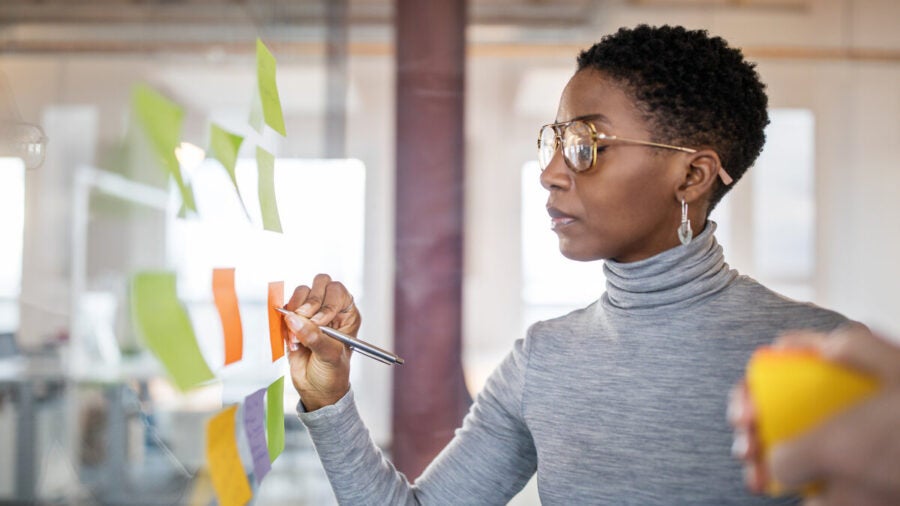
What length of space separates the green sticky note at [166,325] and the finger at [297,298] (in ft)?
0.59

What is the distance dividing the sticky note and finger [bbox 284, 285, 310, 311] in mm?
132

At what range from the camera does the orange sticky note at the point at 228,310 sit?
74 cm

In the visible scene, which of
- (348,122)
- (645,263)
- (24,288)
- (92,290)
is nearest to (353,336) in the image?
(645,263)

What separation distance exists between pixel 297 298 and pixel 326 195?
1052 mm

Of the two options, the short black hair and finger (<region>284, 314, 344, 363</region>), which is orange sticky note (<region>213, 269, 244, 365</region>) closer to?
finger (<region>284, 314, 344, 363</region>)

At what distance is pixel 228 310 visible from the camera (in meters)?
0.75

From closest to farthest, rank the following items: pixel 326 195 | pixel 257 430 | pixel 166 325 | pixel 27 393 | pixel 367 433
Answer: pixel 166 325 → pixel 257 430 → pixel 367 433 → pixel 27 393 → pixel 326 195

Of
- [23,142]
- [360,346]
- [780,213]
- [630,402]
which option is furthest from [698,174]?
[780,213]

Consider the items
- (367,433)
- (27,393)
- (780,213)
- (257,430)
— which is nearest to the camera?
(257,430)

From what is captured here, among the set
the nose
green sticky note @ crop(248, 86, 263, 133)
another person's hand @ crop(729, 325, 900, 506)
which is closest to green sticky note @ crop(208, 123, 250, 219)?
green sticky note @ crop(248, 86, 263, 133)

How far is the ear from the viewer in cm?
88

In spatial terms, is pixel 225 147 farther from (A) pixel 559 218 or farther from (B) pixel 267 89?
(A) pixel 559 218

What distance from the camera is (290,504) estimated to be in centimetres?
205

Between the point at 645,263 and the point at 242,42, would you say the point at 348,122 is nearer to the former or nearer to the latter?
the point at 242,42
